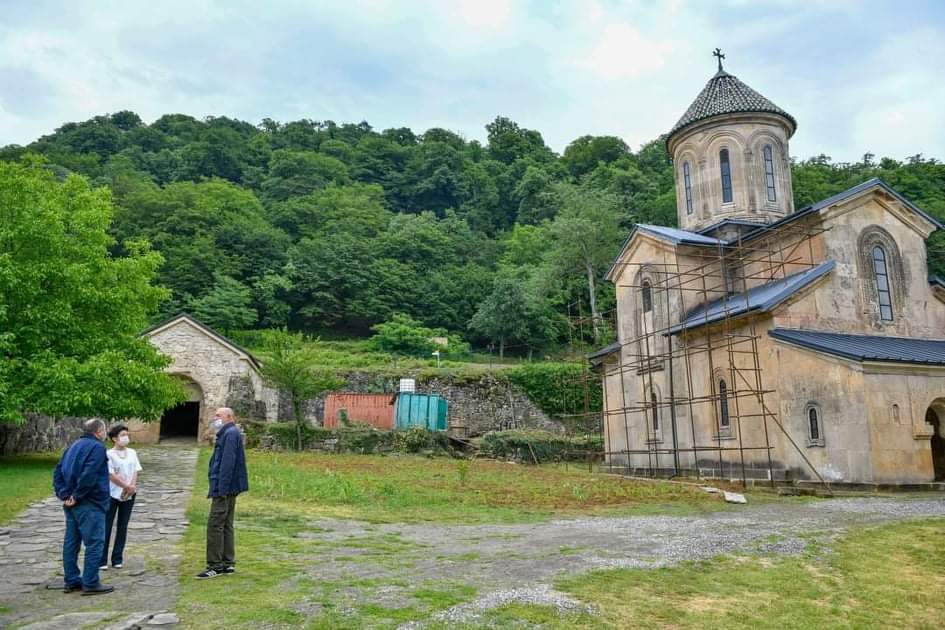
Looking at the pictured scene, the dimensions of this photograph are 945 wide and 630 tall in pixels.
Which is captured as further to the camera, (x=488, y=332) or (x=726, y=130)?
(x=488, y=332)

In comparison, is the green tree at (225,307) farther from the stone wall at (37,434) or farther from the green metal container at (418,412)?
the stone wall at (37,434)

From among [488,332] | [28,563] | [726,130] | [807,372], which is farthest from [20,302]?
[488,332]

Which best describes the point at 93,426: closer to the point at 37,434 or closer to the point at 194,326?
the point at 37,434

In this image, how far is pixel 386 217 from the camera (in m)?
61.5

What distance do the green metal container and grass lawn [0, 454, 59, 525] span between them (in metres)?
13.3

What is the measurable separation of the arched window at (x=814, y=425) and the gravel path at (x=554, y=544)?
334 centimetres

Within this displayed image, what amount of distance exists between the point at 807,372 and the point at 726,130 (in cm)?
998

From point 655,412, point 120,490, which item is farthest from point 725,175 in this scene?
point 120,490

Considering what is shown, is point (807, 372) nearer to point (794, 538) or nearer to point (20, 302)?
point (794, 538)

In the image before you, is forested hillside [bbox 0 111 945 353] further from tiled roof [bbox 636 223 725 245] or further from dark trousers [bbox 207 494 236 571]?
dark trousers [bbox 207 494 236 571]

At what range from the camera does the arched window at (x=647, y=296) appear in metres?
21.7

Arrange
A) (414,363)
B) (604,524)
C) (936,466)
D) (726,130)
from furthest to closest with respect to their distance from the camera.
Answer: (414,363) → (726,130) → (936,466) → (604,524)

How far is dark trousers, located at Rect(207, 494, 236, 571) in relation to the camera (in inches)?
251

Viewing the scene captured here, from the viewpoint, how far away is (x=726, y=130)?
883 inches
